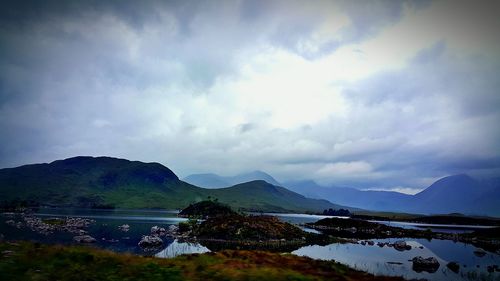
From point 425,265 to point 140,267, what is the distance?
47942 mm

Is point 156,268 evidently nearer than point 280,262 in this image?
Yes

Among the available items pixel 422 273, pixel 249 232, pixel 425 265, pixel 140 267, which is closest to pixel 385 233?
pixel 249 232

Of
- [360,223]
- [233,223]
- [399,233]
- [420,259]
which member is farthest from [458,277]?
[360,223]

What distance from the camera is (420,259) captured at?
58.5 meters

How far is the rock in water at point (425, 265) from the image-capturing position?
52.5m

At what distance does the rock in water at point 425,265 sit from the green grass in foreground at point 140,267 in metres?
31.5

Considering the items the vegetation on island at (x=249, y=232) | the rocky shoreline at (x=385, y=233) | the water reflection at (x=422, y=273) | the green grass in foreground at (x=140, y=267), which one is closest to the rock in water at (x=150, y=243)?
the vegetation on island at (x=249, y=232)

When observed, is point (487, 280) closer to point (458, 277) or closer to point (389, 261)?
point (458, 277)

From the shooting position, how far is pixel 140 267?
25.6 meters

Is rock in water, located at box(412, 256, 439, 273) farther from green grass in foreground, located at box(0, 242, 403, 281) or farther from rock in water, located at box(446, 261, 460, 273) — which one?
green grass in foreground, located at box(0, 242, 403, 281)

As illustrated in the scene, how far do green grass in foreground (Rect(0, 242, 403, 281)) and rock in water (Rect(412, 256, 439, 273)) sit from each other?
3145 centimetres

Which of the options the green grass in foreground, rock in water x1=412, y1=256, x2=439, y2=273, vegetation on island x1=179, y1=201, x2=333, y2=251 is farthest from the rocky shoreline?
the green grass in foreground

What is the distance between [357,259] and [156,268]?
44.6 meters

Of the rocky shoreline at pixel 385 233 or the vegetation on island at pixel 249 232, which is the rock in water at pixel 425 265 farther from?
the rocky shoreline at pixel 385 233
